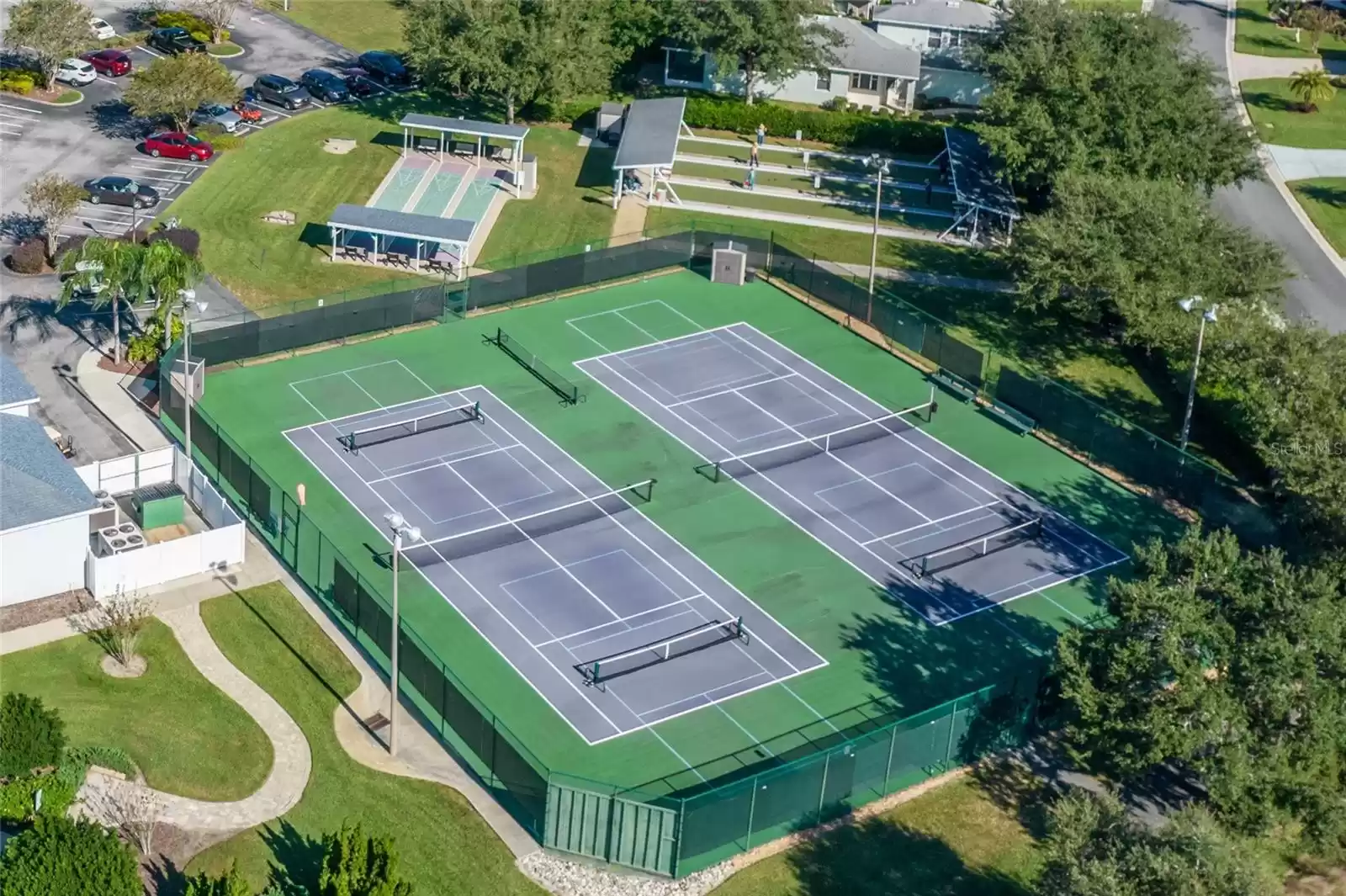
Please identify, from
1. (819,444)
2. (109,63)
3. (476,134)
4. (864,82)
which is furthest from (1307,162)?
(109,63)

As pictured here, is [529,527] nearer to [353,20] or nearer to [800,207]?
[800,207]

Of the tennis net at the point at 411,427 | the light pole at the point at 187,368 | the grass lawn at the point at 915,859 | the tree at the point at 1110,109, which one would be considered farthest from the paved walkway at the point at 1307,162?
the light pole at the point at 187,368

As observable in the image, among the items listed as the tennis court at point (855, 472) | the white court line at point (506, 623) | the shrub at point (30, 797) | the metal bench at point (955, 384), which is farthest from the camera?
the metal bench at point (955, 384)

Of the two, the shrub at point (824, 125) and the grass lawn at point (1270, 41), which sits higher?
the grass lawn at point (1270, 41)

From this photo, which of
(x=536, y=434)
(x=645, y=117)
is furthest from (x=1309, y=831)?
(x=645, y=117)

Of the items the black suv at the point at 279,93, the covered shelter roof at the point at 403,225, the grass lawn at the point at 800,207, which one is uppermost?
the black suv at the point at 279,93

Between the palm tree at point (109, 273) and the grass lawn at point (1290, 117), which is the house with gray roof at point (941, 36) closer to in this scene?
the grass lawn at point (1290, 117)
